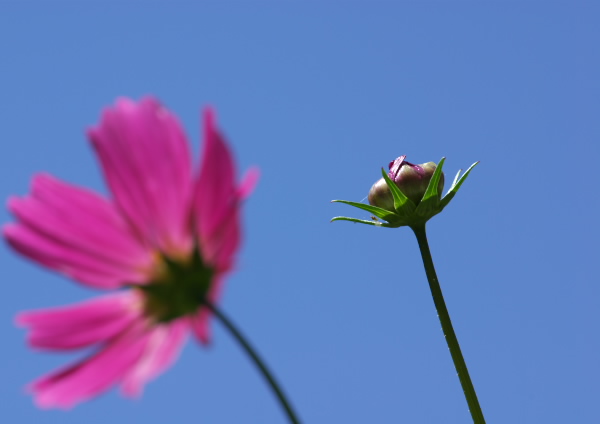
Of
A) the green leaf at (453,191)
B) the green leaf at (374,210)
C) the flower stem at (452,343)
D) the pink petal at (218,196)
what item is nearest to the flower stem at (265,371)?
the pink petal at (218,196)

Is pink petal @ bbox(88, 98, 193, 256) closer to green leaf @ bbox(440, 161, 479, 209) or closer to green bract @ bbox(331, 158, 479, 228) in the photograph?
green bract @ bbox(331, 158, 479, 228)

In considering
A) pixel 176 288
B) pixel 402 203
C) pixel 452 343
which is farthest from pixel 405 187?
pixel 176 288

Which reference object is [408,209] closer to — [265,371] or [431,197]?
[431,197]

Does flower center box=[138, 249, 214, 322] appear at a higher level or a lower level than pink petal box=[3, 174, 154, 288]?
lower

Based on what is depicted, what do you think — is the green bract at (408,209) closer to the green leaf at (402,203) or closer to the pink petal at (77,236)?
the green leaf at (402,203)

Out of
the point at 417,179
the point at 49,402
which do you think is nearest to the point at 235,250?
the point at 49,402

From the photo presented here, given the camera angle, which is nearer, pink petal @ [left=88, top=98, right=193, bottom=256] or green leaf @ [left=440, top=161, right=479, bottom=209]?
pink petal @ [left=88, top=98, right=193, bottom=256]

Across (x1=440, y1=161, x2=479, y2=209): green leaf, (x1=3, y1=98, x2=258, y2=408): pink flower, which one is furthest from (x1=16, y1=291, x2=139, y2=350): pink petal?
(x1=440, y1=161, x2=479, y2=209): green leaf
